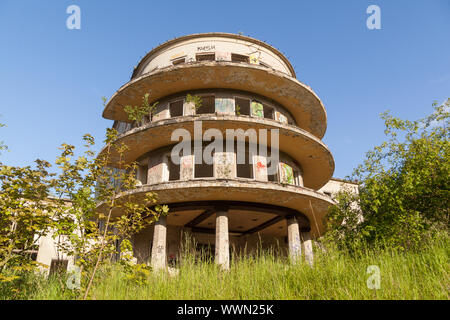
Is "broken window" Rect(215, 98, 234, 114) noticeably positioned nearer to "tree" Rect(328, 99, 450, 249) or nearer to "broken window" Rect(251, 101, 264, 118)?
"broken window" Rect(251, 101, 264, 118)

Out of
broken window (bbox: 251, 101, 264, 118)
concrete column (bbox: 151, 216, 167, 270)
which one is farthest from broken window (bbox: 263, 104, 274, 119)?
concrete column (bbox: 151, 216, 167, 270)

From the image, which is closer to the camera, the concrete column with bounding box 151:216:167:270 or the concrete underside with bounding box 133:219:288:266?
the concrete column with bounding box 151:216:167:270

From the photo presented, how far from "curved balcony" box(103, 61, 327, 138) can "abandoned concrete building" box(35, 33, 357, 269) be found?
2.2 inches

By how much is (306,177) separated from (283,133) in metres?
5.88

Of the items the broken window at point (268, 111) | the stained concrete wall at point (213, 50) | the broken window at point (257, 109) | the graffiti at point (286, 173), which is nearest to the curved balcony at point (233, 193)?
the graffiti at point (286, 173)

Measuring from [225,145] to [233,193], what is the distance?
9.37 feet

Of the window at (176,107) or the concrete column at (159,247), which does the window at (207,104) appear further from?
the concrete column at (159,247)

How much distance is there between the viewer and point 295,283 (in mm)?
6000

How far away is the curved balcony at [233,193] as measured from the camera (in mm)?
12422

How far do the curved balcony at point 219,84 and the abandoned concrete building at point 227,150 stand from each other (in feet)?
0.18

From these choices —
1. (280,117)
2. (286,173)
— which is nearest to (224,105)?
(280,117)

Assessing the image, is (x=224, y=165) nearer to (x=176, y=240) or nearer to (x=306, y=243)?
(x=176, y=240)

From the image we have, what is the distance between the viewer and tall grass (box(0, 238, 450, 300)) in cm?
517
